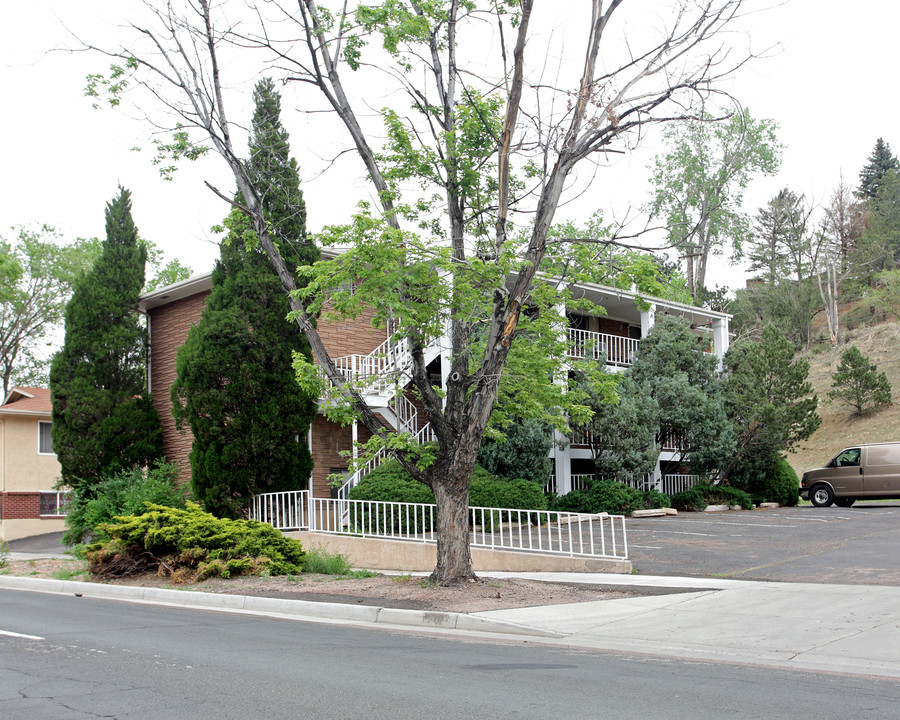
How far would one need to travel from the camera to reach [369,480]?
18.1 meters

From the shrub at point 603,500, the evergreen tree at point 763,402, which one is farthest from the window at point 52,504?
the evergreen tree at point 763,402

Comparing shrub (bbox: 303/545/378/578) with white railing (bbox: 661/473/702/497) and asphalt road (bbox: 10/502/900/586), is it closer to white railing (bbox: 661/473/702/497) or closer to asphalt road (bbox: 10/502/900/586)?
asphalt road (bbox: 10/502/900/586)

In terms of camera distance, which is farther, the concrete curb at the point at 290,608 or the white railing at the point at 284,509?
the white railing at the point at 284,509

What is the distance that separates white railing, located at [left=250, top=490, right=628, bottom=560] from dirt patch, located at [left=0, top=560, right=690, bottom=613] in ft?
8.70

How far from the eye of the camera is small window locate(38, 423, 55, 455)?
27.5m

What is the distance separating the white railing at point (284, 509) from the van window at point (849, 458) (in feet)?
54.5

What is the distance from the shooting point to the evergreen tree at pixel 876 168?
65000mm

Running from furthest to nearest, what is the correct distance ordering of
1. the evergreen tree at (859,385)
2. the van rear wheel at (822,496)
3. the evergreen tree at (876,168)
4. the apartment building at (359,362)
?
the evergreen tree at (876,168) < the evergreen tree at (859,385) < the van rear wheel at (822,496) < the apartment building at (359,362)

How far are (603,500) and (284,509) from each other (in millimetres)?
8039

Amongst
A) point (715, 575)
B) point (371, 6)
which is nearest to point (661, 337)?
point (715, 575)

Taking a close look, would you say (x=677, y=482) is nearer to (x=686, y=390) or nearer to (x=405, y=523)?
(x=686, y=390)

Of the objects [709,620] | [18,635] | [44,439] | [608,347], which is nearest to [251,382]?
[18,635]

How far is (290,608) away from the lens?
35.5 feet

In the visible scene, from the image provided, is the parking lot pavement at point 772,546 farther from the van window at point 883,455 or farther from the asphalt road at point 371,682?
the asphalt road at point 371,682
